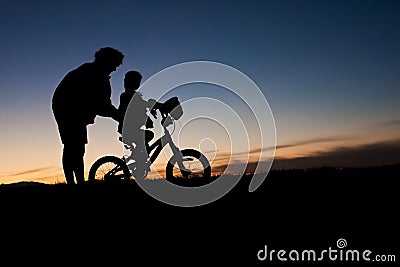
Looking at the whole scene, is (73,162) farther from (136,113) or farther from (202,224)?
(202,224)

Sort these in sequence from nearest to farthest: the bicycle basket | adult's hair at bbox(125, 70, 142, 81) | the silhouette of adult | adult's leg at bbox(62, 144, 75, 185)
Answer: the silhouette of adult, adult's leg at bbox(62, 144, 75, 185), adult's hair at bbox(125, 70, 142, 81), the bicycle basket

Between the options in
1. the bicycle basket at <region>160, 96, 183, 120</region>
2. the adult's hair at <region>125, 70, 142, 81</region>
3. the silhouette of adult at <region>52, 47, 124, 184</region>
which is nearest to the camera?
the silhouette of adult at <region>52, 47, 124, 184</region>

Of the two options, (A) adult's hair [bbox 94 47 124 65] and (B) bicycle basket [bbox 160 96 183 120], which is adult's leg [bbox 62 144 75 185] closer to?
(A) adult's hair [bbox 94 47 124 65]

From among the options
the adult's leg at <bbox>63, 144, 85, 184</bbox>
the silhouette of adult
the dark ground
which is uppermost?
the silhouette of adult

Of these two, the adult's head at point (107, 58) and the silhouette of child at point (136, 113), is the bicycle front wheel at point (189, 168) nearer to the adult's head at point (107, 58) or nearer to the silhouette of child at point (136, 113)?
the silhouette of child at point (136, 113)

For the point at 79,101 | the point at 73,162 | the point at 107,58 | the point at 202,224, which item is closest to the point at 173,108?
the point at 107,58

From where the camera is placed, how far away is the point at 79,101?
10820mm

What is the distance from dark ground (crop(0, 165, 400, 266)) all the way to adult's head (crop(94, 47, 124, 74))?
282cm

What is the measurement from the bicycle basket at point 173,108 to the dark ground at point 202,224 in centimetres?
324

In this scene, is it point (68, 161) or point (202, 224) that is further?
point (68, 161)

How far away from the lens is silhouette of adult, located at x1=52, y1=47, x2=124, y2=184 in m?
10.8

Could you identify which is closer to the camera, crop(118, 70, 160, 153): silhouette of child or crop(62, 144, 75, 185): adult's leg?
crop(62, 144, 75, 185): adult's leg

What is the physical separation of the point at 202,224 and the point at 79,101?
4.94 meters

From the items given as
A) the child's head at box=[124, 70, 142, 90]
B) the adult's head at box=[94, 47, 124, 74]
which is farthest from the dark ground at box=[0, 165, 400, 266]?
the child's head at box=[124, 70, 142, 90]
